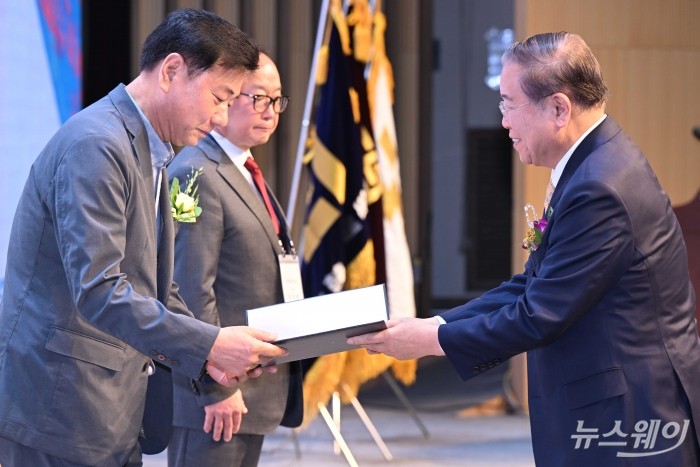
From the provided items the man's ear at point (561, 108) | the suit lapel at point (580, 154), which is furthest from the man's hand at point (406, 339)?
the man's ear at point (561, 108)

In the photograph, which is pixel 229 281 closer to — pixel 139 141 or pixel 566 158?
pixel 139 141

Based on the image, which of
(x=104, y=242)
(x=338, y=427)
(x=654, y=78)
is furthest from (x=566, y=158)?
A: (x=654, y=78)

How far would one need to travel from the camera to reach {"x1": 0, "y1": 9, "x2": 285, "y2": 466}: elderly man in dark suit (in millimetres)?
1939

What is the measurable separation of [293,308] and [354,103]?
2.69 metres

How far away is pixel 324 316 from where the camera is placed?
229 centimetres

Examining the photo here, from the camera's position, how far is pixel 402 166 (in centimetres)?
712

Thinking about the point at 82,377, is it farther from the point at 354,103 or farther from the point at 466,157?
the point at 466,157

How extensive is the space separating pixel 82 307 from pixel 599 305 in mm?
1038

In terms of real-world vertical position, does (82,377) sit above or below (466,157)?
above

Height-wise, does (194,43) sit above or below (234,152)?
above

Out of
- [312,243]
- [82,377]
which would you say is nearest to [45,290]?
[82,377]

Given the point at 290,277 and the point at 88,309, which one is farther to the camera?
the point at 290,277

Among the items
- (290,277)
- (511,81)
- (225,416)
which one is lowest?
(225,416)

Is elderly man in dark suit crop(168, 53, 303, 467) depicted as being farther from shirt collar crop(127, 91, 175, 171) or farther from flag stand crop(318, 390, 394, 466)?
flag stand crop(318, 390, 394, 466)
